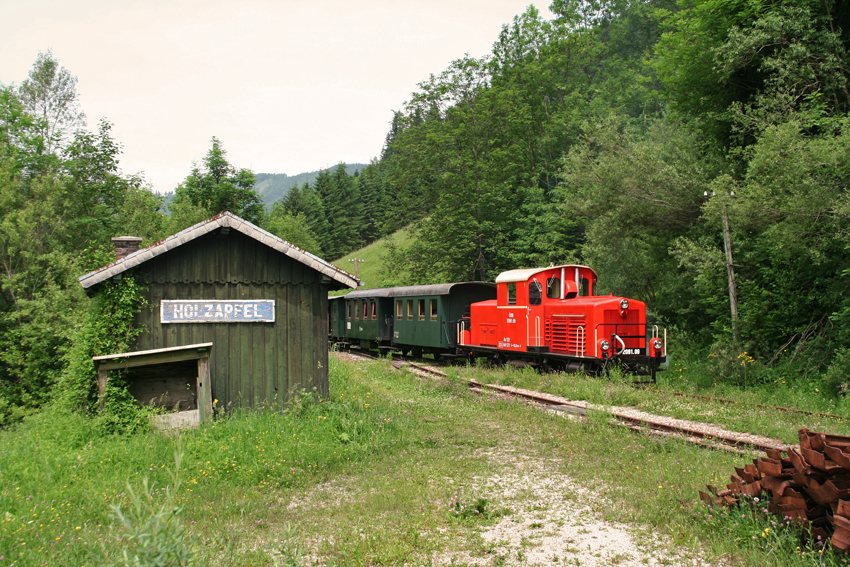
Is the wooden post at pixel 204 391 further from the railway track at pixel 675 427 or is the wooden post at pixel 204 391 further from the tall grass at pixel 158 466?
the railway track at pixel 675 427

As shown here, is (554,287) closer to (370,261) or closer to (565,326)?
(565,326)

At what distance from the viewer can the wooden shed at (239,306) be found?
1054 centimetres

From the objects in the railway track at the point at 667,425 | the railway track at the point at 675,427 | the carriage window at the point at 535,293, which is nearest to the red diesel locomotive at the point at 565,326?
the carriage window at the point at 535,293

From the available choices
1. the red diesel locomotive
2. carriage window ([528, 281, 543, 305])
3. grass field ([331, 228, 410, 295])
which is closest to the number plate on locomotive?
the red diesel locomotive

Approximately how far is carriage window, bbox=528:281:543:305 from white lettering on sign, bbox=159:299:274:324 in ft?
25.9

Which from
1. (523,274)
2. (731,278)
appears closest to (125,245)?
(523,274)

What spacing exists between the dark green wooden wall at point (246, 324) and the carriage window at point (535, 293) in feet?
22.8

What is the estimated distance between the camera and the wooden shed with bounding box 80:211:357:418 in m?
10.5

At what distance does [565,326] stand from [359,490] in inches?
371

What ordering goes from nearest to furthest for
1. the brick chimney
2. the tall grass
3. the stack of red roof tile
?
the stack of red roof tile, the tall grass, the brick chimney

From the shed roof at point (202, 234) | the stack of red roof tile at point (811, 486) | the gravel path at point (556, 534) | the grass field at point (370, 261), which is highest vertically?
the grass field at point (370, 261)

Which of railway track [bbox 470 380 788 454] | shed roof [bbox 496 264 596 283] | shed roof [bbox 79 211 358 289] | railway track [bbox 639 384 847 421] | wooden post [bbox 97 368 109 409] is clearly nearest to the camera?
railway track [bbox 470 380 788 454]

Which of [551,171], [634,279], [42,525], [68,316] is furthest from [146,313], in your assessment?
[551,171]

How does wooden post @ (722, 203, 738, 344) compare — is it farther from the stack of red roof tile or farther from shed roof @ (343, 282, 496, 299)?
the stack of red roof tile
